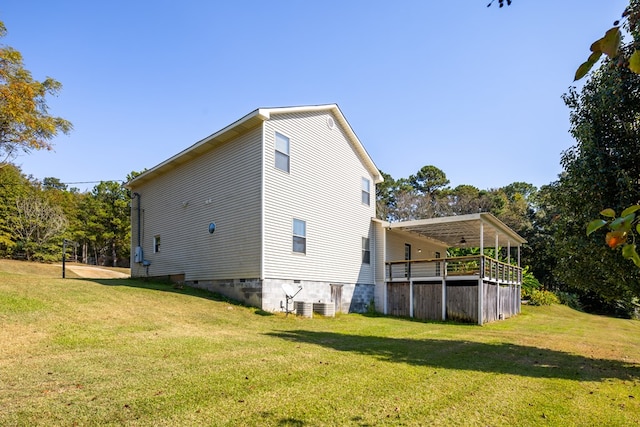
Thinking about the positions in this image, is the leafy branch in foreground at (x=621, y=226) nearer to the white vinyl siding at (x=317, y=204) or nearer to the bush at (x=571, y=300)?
the white vinyl siding at (x=317, y=204)

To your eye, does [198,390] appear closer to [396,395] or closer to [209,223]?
[396,395]

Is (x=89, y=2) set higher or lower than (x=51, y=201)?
higher

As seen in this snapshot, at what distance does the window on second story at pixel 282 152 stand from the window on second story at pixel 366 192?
5.62 metres

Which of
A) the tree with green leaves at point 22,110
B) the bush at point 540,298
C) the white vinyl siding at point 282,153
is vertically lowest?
the bush at point 540,298

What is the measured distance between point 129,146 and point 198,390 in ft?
62.0

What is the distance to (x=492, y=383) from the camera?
5.97 metres

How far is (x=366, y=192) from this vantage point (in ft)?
63.8

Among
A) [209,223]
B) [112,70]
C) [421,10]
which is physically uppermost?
[112,70]

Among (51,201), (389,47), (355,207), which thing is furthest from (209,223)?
(51,201)

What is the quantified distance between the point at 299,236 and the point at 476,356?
26.3 ft

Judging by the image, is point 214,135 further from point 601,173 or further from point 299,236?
point 601,173

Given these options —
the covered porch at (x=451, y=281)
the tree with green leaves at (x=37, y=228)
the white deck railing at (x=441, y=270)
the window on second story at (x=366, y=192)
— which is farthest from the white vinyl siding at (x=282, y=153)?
the tree with green leaves at (x=37, y=228)

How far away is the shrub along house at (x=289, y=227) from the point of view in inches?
540

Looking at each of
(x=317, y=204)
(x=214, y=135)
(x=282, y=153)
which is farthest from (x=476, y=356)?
(x=214, y=135)
